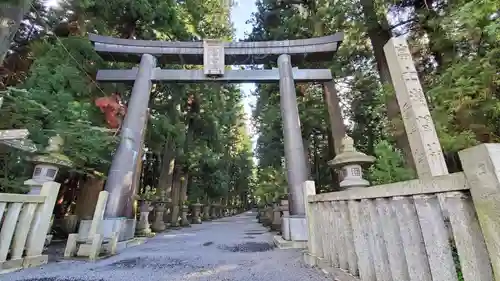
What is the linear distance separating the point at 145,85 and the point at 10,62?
13.3ft

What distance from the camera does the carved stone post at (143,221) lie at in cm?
805

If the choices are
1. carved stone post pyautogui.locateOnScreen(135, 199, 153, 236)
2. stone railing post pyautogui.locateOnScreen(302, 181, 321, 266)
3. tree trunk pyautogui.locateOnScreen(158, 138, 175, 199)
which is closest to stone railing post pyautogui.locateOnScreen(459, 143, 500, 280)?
stone railing post pyautogui.locateOnScreen(302, 181, 321, 266)

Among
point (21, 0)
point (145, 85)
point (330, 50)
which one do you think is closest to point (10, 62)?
point (145, 85)

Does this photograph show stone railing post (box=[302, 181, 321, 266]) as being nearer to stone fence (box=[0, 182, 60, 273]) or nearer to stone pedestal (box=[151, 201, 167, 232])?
stone fence (box=[0, 182, 60, 273])

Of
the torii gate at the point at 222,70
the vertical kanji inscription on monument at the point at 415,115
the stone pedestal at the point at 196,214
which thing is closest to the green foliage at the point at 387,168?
the vertical kanji inscription on monument at the point at 415,115

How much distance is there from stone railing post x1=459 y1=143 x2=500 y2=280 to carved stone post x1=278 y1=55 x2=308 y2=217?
5228mm

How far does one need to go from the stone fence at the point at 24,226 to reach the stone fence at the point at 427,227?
13.5 ft

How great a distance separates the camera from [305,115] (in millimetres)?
11016

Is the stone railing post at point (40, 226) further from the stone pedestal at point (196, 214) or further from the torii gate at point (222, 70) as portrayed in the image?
the stone pedestal at point (196, 214)

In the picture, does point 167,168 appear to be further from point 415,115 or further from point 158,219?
point 415,115

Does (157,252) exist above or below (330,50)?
below

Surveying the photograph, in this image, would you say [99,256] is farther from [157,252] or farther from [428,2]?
[428,2]

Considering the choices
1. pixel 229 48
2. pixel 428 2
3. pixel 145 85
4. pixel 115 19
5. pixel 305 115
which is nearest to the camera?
pixel 428 2

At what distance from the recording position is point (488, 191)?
1.04 meters
